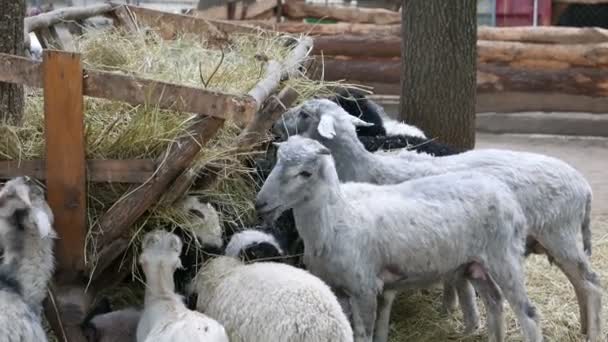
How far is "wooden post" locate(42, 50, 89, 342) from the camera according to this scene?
4492mm

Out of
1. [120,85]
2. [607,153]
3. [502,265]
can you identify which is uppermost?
[120,85]

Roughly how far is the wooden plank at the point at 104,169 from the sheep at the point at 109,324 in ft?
2.55

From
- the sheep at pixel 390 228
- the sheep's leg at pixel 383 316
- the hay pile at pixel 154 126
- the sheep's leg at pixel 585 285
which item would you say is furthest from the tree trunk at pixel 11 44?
the sheep's leg at pixel 585 285

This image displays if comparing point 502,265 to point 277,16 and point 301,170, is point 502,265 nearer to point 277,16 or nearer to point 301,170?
point 301,170

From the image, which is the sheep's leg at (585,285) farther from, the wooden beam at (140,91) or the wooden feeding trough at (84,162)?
the wooden beam at (140,91)

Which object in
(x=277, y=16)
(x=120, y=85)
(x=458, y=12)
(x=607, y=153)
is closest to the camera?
(x=120, y=85)

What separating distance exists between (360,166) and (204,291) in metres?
1.50

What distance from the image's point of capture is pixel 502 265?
540 centimetres

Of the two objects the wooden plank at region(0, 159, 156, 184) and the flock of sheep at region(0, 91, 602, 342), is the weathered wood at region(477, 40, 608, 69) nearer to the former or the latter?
the flock of sheep at region(0, 91, 602, 342)

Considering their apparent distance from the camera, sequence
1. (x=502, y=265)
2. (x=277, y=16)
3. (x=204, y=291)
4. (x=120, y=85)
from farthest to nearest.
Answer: (x=277, y=16), (x=502, y=265), (x=204, y=291), (x=120, y=85)

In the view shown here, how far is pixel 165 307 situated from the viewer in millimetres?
4586

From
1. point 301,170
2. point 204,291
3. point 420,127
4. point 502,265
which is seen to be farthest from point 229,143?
point 420,127

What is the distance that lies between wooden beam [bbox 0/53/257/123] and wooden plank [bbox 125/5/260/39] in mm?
3909

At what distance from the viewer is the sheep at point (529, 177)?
224 inches
